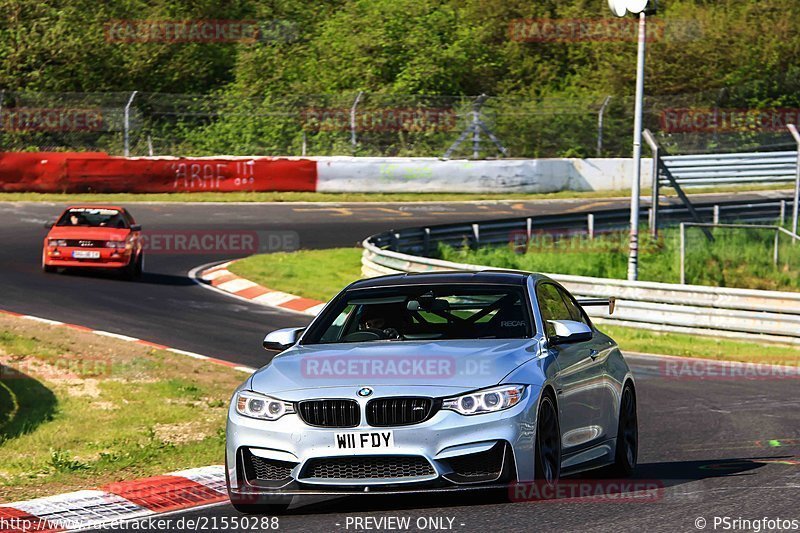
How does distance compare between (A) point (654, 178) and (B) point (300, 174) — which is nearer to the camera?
(A) point (654, 178)

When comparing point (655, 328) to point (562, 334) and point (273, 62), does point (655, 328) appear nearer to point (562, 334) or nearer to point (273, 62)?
point (562, 334)

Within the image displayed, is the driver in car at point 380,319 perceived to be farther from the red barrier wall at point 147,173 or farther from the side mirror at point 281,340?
the red barrier wall at point 147,173

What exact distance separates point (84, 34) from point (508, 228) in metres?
27.8

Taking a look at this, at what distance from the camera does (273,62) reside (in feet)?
174

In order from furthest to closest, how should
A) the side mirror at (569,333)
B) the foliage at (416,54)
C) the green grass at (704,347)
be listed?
the foliage at (416,54), the green grass at (704,347), the side mirror at (569,333)

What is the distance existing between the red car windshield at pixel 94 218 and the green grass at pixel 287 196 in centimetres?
1081

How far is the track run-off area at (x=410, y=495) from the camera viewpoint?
7.38 m

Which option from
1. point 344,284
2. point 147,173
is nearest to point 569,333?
point 344,284

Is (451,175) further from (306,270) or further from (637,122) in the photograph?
(637,122)

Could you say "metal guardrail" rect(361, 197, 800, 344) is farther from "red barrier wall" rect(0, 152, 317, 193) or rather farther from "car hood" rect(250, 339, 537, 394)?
"red barrier wall" rect(0, 152, 317, 193)

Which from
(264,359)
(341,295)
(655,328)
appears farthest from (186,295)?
(341,295)

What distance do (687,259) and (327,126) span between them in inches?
703

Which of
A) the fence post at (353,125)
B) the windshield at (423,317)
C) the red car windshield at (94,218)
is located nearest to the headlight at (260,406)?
the windshield at (423,317)

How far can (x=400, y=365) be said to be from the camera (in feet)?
25.0
